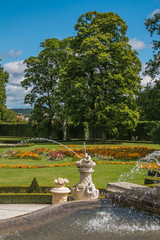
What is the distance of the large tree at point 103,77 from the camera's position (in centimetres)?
2531

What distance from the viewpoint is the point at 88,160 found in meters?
6.67

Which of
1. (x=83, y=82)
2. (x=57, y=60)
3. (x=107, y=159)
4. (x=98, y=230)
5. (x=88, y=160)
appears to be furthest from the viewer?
(x=57, y=60)

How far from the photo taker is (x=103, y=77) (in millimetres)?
26562

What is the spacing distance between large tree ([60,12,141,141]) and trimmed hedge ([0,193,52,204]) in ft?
55.9

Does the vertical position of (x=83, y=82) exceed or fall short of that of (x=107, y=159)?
it exceeds it

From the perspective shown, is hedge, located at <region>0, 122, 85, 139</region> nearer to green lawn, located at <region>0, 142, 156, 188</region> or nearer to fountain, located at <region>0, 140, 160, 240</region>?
green lawn, located at <region>0, 142, 156, 188</region>

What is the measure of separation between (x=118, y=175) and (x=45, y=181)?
320 centimetres

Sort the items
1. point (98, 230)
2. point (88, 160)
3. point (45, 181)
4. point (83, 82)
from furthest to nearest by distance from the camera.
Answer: point (83, 82) < point (45, 181) < point (88, 160) < point (98, 230)

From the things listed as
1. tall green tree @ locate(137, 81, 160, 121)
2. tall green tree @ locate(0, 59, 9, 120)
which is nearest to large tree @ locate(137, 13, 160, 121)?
tall green tree @ locate(137, 81, 160, 121)

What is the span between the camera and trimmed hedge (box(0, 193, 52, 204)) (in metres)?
7.59

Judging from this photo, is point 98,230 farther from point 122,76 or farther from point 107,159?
point 122,76

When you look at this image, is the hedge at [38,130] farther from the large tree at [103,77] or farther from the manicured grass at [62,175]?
the manicured grass at [62,175]

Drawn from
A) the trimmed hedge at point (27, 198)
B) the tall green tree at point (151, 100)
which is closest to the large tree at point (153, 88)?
the tall green tree at point (151, 100)

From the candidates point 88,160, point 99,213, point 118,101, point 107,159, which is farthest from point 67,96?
point 99,213
